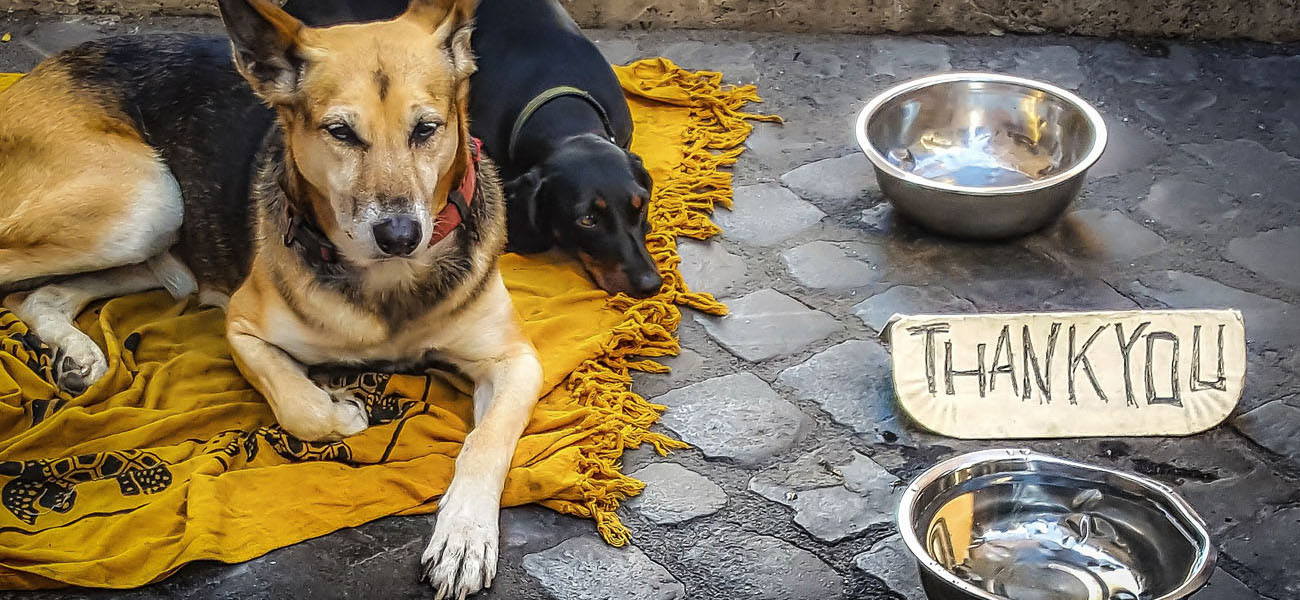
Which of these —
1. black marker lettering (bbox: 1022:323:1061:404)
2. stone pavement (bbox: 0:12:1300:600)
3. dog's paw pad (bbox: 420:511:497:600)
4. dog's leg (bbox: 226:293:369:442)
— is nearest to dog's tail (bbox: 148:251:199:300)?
dog's leg (bbox: 226:293:369:442)

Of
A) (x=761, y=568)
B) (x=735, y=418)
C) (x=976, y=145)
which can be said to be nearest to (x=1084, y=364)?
(x=735, y=418)

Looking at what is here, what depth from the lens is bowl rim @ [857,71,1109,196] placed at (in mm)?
3754

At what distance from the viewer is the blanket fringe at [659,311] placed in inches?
117

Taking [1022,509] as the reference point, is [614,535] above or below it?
below

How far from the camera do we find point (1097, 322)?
3.18 m

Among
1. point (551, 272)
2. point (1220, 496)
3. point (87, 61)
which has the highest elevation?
point (87, 61)

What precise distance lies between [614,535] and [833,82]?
2910mm

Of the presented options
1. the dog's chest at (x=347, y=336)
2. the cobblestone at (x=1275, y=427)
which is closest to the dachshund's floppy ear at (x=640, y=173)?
the dog's chest at (x=347, y=336)

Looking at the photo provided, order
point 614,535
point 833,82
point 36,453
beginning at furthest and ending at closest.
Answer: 1. point 833,82
2. point 36,453
3. point 614,535

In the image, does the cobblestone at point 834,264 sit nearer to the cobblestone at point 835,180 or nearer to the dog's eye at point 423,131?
the cobblestone at point 835,180

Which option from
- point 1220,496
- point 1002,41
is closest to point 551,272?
point 1220,496

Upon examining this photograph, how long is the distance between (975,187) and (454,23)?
1.93 metres

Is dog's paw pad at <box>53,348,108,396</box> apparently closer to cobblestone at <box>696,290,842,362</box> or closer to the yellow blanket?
the yellow blanket

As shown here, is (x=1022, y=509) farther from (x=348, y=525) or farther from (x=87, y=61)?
(x=87, y=61)
